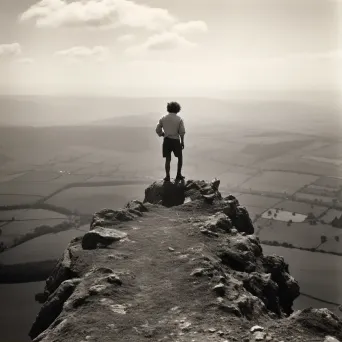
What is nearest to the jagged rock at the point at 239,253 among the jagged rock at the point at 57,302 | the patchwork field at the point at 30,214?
the jagged rock at the point at 57,302

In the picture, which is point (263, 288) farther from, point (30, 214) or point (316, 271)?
point (30, 214)

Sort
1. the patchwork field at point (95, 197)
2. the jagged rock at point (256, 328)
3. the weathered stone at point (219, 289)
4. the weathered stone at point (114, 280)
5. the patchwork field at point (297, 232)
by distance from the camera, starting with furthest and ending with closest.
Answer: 1. the patchwork field at point (95, 197)
2. the patchwork field at point (297, 232)
3. the weathered stone at point (114, 280)
4. the weathered stone at point (219, 289)
5. the jagged rock at point (256, 328)

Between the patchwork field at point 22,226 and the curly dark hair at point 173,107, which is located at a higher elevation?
the curly dark hair at point 173,107

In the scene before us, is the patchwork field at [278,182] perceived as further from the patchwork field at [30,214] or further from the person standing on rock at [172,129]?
the person standing on rock at [172,129]

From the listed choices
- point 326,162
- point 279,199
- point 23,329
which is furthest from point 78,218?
point 326,162

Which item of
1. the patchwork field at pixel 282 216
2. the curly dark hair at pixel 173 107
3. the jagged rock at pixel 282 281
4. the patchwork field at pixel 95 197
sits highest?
the curly dark hair at pixel 173 107

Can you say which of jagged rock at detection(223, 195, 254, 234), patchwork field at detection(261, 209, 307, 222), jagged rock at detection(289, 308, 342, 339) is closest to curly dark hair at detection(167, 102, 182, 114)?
jagged rock at detection(223, 195, 254, 234)

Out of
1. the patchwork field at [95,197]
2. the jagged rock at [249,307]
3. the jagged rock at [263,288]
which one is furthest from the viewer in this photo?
the patchwork field at [95,197]

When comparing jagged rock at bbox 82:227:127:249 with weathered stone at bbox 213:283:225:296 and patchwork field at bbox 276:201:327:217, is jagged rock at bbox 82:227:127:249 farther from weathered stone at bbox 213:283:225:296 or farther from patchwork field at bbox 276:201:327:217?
patchwork field at bbox 276:201:327:217
